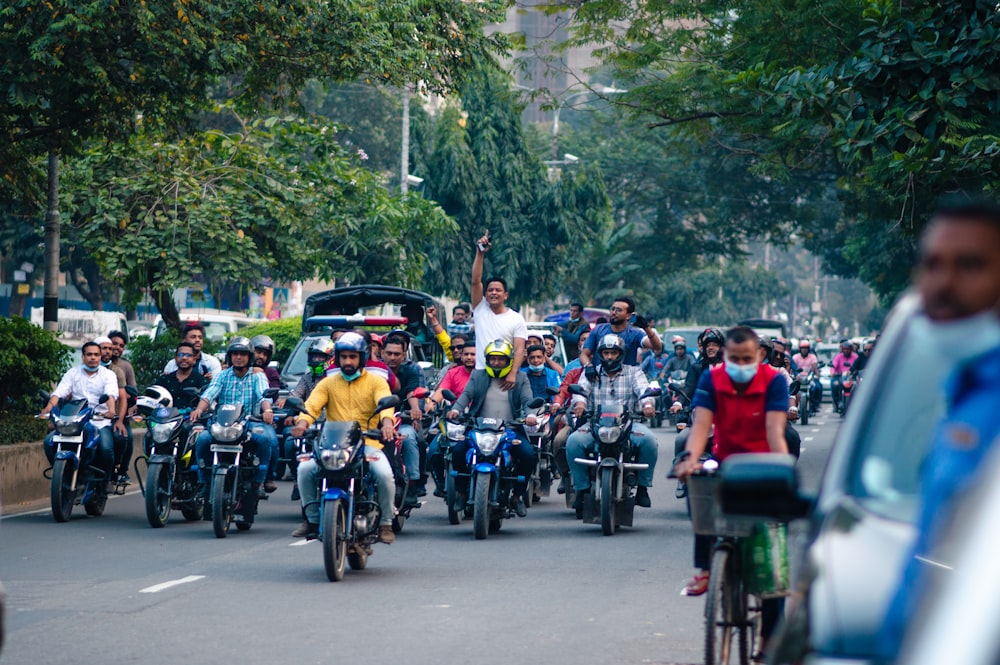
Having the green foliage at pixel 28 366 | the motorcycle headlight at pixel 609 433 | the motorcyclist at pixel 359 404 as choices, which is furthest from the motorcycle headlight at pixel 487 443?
the green foliage at pixel 28 366

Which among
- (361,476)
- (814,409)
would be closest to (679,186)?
(814,409)

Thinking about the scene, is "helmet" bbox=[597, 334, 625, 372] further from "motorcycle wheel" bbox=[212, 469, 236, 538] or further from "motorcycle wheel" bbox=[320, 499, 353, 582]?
"motorcycle wheel" bbox=[320, 499, 353, 582]

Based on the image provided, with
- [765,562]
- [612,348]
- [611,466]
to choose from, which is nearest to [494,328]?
[612,348]

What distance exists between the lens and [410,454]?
14.0 meters

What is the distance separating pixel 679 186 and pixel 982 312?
151 ft

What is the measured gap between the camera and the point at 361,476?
11.4 metres

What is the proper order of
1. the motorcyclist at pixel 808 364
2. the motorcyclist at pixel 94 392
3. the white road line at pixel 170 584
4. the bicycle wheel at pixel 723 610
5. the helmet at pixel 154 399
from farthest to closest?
the motorcyclist at pixel 808 364, the motorcyclist at pixel 94 392, the helmet at pixel 154 399, the white road line at pixel 170 584, the bicycle wheel at pixel 723 610

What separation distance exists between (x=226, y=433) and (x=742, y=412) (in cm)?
706

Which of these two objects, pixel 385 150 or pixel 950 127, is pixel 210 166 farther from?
pixel 385 150

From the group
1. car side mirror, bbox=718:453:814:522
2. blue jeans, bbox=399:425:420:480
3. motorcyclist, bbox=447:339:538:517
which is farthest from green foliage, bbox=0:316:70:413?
car side mirror, bbox=718:453:814:522

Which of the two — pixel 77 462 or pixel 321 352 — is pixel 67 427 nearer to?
pixel 77 462

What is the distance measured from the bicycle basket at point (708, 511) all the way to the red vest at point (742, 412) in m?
0.63

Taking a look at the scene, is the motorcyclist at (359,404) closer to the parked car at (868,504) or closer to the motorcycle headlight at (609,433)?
the motorcycle headlight at (609,433)

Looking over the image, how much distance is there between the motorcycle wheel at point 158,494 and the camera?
555 inches
